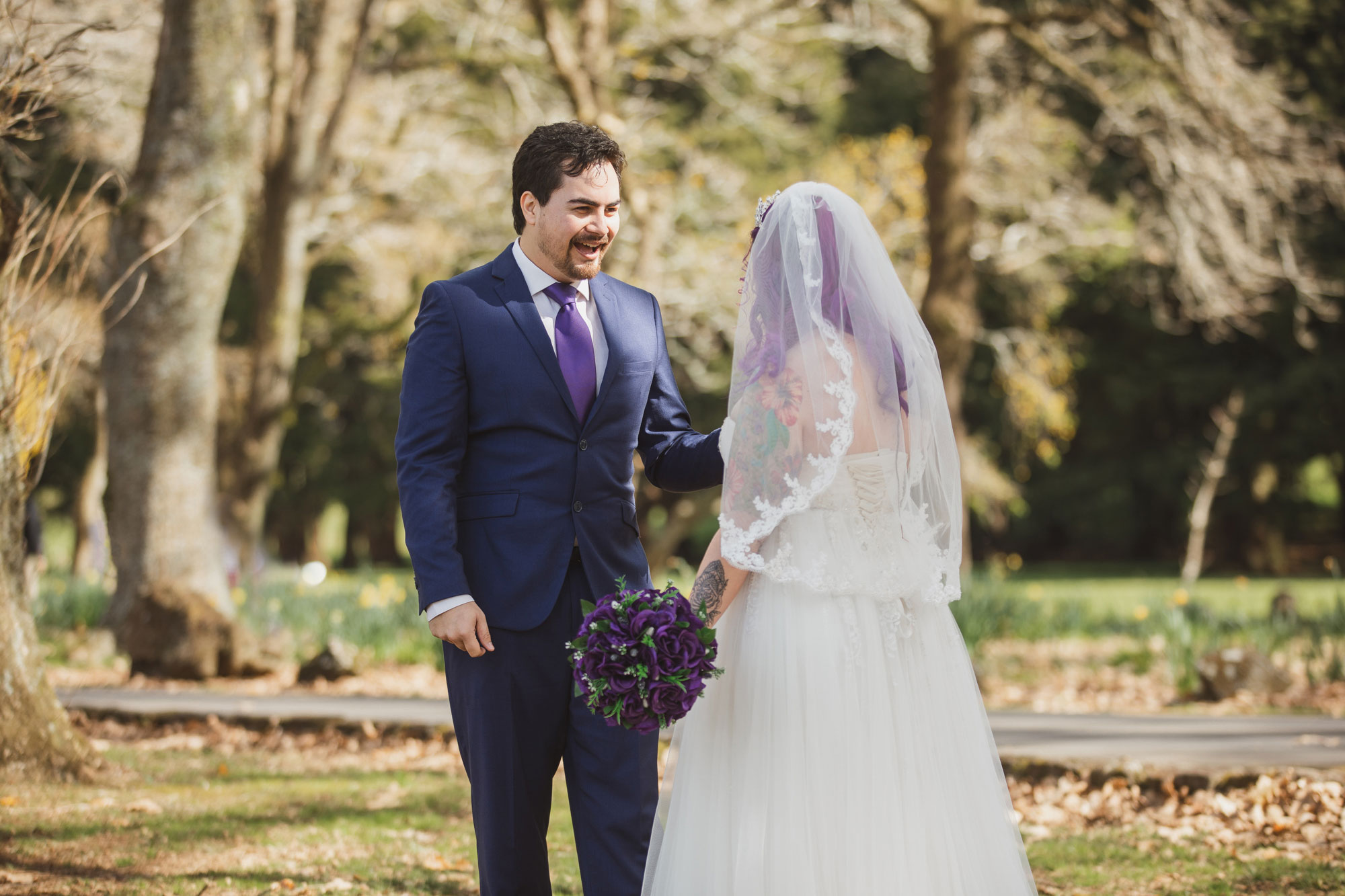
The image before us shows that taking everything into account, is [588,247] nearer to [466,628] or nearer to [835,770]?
[466,628]

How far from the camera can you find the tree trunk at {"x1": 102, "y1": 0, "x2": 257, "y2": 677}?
7613 mm

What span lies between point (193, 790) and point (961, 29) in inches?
317

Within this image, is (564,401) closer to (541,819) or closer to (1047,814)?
(541,819)

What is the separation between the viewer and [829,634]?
113 inches

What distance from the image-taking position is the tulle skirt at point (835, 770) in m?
2.74

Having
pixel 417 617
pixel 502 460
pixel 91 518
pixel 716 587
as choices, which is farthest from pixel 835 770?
pixel 91 518

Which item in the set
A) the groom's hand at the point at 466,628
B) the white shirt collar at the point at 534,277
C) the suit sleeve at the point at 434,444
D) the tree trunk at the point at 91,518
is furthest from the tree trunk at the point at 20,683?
the tree trunk at the point at 91,518

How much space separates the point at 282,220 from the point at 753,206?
733cm

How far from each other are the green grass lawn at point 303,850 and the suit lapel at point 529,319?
1.96m

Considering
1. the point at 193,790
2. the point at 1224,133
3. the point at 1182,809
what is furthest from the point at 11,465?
the point at 1224,133

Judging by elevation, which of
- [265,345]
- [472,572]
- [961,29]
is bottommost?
[472,572]

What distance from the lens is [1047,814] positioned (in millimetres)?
5090

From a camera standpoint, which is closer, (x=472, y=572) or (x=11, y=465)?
(x=472, y=572)

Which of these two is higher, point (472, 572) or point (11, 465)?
point (11, 465)
